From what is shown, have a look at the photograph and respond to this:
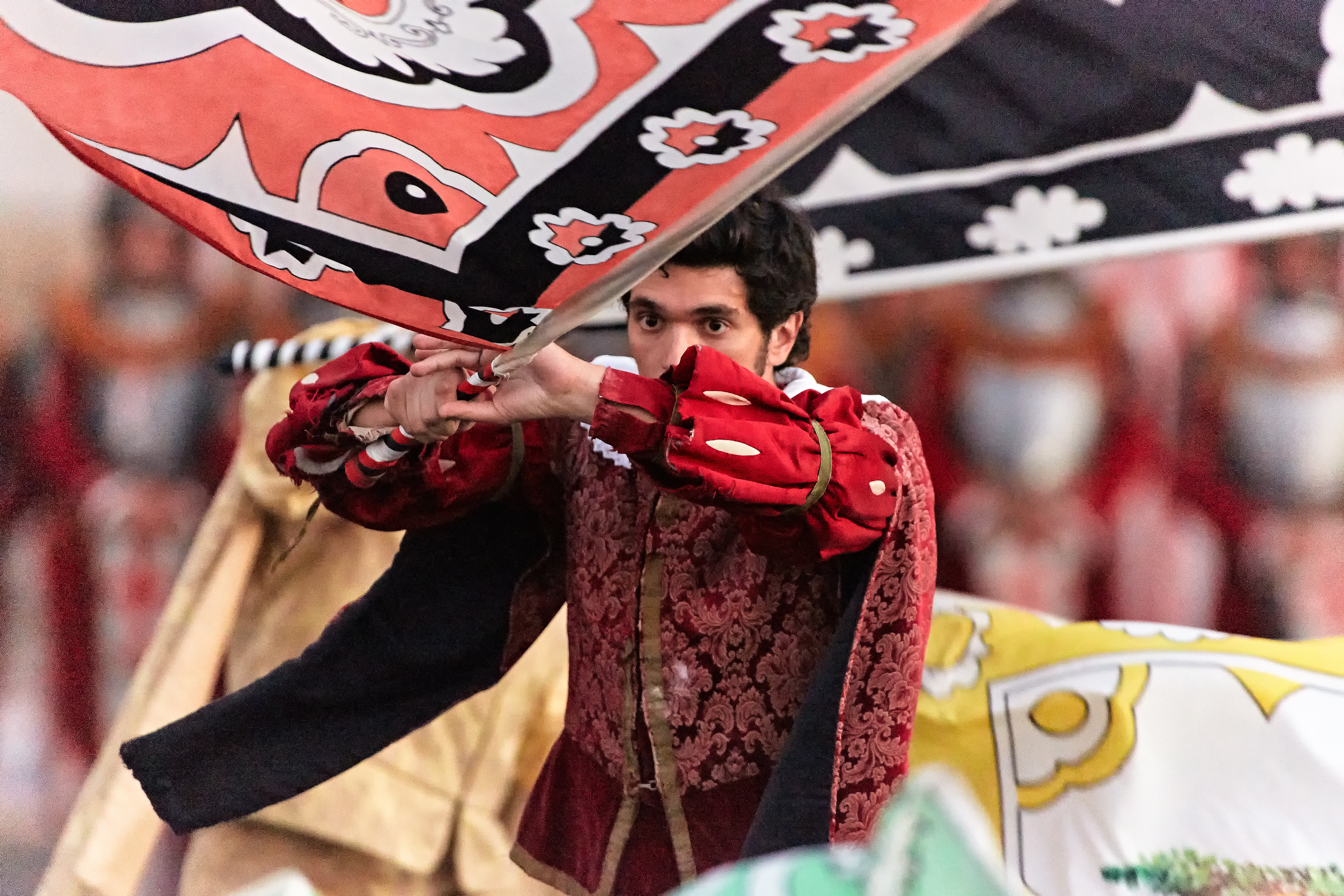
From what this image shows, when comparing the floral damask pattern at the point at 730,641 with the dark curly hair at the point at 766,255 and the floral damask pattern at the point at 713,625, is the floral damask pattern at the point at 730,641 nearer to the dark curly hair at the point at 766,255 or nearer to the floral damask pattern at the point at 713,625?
the floral damask pattern at the point at 713,625

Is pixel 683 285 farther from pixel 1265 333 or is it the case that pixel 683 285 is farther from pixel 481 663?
pixel 1265 333

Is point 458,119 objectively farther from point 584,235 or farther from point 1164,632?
point 1164,632

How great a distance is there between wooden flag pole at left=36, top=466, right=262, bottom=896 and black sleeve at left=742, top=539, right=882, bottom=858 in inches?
34.8

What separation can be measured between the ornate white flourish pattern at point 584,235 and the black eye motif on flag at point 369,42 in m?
0.08

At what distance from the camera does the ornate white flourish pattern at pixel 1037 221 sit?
5.94ft

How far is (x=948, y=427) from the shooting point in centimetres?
196

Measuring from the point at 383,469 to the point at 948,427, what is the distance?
1070 mm

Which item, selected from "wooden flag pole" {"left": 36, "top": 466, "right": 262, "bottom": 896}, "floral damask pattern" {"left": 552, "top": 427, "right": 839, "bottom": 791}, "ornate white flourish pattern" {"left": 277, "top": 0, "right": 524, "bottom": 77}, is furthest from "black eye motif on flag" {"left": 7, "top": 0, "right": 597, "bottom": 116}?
"wooden flag pole" {"left": 36, "top": 466, "right": 262, "bottom": 896}

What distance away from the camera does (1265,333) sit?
1.84 m

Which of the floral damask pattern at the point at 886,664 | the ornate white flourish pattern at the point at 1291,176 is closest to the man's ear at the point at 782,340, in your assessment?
the floral damask pattern at the point at 886,664

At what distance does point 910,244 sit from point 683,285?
86cm

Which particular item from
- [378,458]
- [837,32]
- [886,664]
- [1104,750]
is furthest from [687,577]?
[1104,750]

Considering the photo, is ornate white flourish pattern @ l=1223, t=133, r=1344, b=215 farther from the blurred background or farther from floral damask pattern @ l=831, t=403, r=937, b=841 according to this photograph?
floral damask pattern @ l=831, t=403, r=937, b=841

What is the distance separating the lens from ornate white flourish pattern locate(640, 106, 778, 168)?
0.86 m
